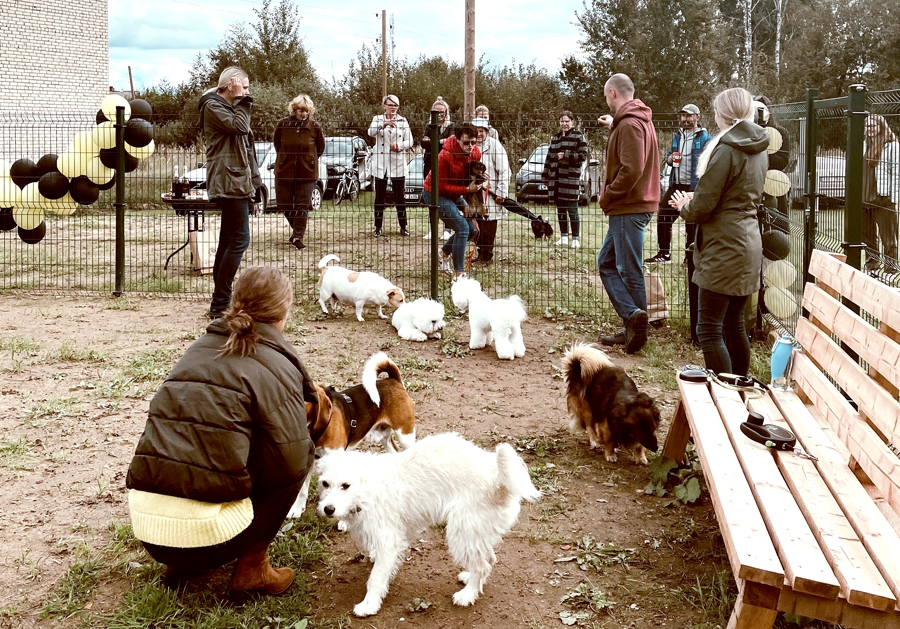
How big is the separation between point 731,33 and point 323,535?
46305mm

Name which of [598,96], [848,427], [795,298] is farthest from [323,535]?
[598,96]

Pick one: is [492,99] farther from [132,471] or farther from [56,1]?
[132,471]

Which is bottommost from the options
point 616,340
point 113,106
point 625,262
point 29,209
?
point 616,340

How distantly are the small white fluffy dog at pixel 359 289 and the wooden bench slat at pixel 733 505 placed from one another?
4.67 m

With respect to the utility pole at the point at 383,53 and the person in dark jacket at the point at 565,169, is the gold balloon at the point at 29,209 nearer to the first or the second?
the person in dark jacket at the point at 565,169

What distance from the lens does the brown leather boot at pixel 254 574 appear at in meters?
3.42

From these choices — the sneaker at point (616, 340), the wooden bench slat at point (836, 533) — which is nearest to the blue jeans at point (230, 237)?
the sneaker at point (616, 340)

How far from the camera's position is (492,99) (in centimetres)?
3472

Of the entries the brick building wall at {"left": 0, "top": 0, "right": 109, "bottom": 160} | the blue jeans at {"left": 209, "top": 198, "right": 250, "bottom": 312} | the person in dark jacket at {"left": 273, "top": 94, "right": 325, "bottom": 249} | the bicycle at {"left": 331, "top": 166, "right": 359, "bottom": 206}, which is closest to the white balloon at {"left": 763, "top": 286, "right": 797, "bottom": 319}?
the blue jeans at {"left": 209, "top": 198, "right": 250, "bottom": 312}

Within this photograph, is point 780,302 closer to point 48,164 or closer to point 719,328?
point 719,328

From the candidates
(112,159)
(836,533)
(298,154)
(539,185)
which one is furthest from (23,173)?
(836,533)

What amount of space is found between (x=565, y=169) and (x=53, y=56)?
752 inches

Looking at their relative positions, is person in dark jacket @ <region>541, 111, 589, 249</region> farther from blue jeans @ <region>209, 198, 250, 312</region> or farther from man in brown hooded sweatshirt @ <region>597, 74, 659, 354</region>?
blue jeans @ <region>209, 198, 250, 312</region>

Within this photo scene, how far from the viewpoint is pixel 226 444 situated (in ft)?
10.2
